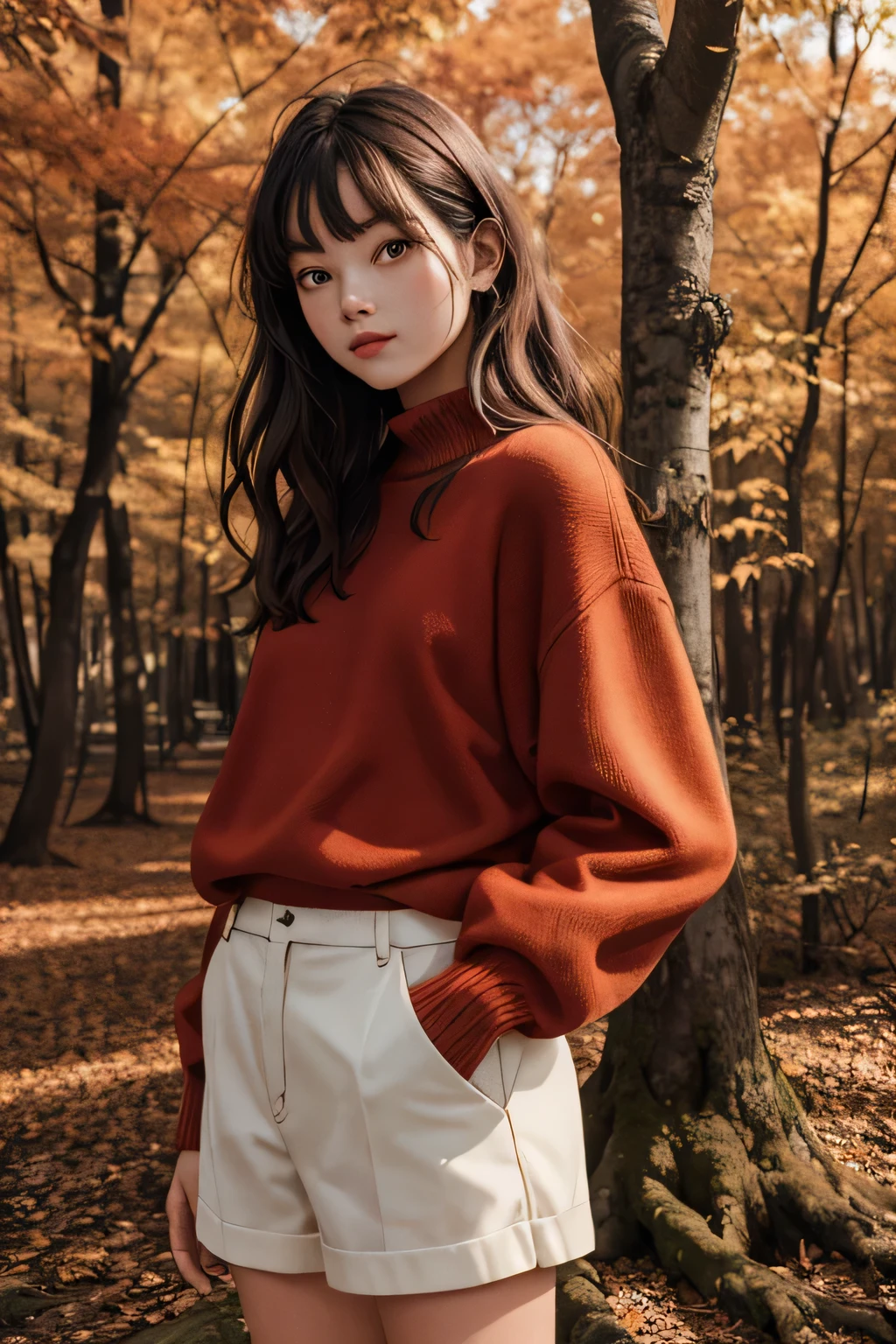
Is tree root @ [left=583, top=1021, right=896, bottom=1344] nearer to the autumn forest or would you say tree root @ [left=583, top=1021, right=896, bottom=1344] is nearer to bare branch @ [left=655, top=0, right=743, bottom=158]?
the autumn forest

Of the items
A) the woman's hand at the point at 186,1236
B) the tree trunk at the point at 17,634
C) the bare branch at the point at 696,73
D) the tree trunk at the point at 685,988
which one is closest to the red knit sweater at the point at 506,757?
the woman's hand at the point at 186,1236

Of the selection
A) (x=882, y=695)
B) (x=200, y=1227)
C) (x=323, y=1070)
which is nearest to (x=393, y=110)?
(x=323, y=1070)

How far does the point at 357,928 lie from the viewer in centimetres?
126

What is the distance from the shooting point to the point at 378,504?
4.97 ft

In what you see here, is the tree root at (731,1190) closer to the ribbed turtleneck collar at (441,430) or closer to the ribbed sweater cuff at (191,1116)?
the ribbed sweater cuff at (191,1116)

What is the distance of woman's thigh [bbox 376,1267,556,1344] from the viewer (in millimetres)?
1180

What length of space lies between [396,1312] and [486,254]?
1386mm

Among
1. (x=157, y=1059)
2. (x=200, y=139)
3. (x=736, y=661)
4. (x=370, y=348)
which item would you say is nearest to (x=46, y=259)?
(x=200, y=139)

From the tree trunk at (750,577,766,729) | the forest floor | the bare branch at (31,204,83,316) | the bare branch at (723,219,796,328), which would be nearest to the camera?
the forest floor

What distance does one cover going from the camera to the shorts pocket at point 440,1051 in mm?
1140

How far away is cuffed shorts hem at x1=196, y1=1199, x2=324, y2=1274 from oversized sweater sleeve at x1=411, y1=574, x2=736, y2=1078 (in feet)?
1.29

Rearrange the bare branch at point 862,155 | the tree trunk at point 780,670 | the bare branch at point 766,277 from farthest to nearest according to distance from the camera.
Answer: the tree trunk at point 780,670 < the bare branch at point 766,277 < the bare branch at point 862,155

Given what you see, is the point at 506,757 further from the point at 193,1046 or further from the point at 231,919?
the point at 193,1046

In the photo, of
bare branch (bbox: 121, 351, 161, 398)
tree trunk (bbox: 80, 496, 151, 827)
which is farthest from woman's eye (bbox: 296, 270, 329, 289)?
tree trunk (bbox: 80, 496, 151, 827)
